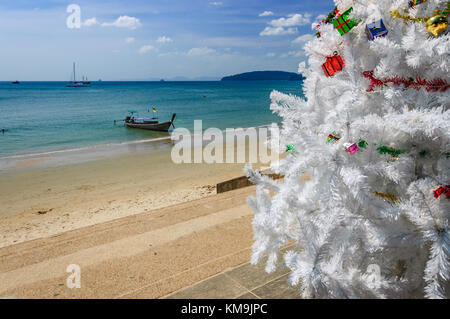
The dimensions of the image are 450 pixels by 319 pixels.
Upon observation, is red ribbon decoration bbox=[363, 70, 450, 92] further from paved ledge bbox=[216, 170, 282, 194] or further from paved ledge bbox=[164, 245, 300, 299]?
paved ledge bbox=[216, 170, 282, 194]

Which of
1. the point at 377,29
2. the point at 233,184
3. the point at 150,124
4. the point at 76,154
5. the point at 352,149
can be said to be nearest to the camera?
the point at 352,149

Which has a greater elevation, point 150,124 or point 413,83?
point 413,83

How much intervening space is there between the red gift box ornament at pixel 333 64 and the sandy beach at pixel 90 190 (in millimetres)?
7181

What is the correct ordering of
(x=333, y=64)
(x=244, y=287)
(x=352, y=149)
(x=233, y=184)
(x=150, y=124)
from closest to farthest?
(x=352, y=149)
(x=333, y=64)
(x=244, y=287)
(x=233, y=184)
(x=150, y=124)

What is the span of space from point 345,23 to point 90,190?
10521 mm

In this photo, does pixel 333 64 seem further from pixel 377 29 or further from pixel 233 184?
pixel 233 184

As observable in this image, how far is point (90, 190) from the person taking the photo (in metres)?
11.1

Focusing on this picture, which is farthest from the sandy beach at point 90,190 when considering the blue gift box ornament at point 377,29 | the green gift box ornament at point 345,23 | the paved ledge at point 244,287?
the blue gift box ornament at point 377,29

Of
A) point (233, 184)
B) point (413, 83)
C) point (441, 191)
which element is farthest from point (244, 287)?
point (233, 184)

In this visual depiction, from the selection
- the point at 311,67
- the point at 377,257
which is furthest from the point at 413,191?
the point at 311,67

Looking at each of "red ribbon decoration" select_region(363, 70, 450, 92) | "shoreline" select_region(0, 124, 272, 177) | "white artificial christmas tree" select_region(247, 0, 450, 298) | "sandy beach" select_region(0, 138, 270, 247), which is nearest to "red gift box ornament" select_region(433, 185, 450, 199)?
"white artificial christmas tree" select_region(247, 0, 450, 298)

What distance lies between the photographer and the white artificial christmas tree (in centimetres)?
195

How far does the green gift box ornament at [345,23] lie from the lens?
2227mm

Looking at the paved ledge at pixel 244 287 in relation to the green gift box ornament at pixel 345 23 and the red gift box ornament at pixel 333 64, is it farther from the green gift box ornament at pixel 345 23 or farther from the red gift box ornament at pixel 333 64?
the green gift box ornament at pixel 345 23
